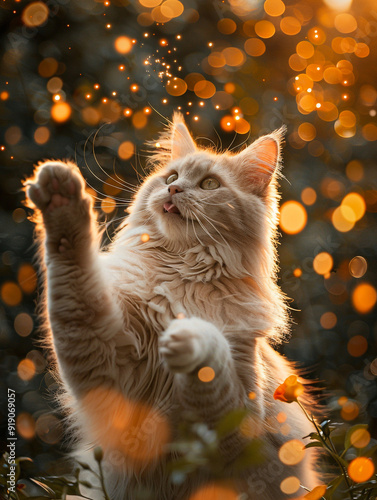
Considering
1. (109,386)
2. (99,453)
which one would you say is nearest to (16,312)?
(109,386)

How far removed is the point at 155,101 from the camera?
123 centimetres

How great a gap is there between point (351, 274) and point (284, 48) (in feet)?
2.29

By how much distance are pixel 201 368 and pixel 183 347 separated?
98 mm

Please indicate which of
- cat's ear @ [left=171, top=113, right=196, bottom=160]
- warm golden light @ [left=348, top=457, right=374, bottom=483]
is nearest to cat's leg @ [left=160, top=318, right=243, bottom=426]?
warm golden light @ [left=348, top=457, right=374, bottom=483]

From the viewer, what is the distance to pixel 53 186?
0.66 meters

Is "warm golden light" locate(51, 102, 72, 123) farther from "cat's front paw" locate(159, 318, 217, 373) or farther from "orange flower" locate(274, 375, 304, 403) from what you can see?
"orange flower" locate(274, 375, 304, 403)

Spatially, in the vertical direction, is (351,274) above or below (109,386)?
below

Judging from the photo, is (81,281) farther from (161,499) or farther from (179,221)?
(161,499)

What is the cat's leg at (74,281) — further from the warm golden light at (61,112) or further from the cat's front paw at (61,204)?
the warm golden light at (61,112)

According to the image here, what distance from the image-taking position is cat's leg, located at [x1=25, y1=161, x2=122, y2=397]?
2.19ft

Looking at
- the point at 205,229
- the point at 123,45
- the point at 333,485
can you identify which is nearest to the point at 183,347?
Answer: the point at 333,485

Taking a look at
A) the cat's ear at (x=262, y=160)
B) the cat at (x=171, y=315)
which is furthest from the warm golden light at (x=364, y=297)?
the cat's ear at (x=262, y=160)

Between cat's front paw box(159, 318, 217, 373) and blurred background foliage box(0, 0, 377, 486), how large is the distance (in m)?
0.57

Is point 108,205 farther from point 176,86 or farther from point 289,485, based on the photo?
point 289,485
